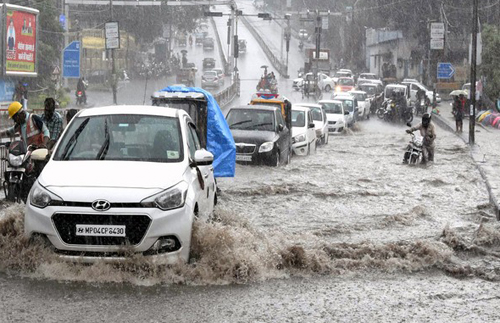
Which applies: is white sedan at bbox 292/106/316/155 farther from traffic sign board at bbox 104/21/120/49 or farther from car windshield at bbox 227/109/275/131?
traffic sign board at bbox 104/21/120/49

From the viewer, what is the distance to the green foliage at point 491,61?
1795 inches

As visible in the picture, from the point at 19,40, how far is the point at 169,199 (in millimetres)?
29916

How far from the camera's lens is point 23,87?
3531 cm

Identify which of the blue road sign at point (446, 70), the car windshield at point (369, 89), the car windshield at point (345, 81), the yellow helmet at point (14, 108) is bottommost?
the yellow helmet at point (14, 108)

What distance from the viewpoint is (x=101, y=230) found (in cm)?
718

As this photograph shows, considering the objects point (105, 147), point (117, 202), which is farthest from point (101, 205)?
point (105, 147)

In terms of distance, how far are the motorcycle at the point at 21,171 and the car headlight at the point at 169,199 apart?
3569mm

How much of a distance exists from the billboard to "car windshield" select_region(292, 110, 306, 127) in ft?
44.3

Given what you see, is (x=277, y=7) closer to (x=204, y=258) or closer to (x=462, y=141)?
(x=462, y=141)

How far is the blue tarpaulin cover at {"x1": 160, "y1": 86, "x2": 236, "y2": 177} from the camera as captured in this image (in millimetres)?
14977

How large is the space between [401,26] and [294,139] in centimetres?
5304

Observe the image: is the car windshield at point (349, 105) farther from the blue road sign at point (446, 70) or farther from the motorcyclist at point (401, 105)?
the blue road sign at point (446, 70)

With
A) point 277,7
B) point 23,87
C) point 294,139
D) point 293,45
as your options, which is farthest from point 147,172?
point 277,7

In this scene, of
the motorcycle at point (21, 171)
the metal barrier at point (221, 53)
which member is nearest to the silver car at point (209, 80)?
the metal barrier at point (221, 53)
